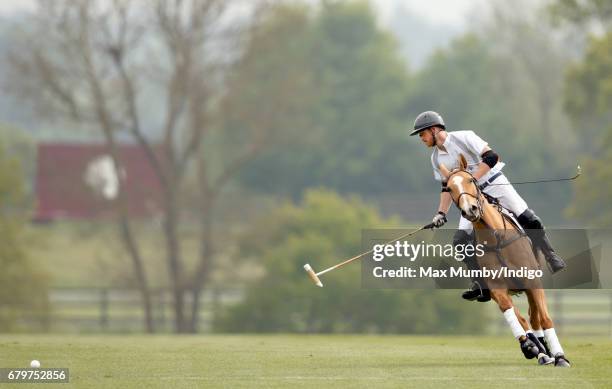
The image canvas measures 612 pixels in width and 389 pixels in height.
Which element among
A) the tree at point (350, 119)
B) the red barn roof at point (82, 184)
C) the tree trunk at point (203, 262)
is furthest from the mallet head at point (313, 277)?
the tree at point (350, 119)

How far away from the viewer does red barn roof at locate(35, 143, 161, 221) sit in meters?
50.4

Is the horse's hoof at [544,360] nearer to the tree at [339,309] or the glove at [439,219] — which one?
the glove at [439,219]

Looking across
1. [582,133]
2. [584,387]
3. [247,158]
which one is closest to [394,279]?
[584,387]

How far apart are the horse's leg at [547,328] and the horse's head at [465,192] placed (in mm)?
1161

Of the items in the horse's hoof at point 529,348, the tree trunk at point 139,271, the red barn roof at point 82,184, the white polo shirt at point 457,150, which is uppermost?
the red barn roof at point 82,184

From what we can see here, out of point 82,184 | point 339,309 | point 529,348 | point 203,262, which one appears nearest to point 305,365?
point 529,348

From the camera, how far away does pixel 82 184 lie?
5300 centimetres

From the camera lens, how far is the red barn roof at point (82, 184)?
5038 cm

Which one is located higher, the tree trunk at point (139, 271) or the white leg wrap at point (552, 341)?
the tree trunk at point (139, 271)

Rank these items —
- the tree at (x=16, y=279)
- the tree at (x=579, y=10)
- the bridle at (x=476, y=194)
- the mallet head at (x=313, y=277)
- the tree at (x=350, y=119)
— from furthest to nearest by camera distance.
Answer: the tree at (x=350, y=119) < the tree at (x=579, y=10) < the tree at (x=16, y=279) < the mallet head at (x=313, y=277) < the bridle at (x=476, y=194)

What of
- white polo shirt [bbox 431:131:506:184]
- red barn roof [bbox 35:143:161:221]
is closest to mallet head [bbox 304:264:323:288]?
white polo shirt [bbox 431:131:506:184]

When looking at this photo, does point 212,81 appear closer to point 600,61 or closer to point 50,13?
point 50,13

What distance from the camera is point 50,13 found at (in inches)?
1758

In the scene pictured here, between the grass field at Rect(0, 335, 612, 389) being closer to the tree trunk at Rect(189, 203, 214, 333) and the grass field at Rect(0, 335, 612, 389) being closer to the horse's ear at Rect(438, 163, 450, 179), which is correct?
the horse's ear at Rect(438, 163, 450, 179)
